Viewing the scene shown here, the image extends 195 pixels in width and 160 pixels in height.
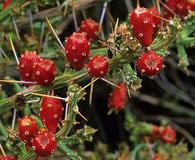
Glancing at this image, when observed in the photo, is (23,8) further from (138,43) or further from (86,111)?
(86,111)

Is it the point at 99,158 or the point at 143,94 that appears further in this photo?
the point at 143,94

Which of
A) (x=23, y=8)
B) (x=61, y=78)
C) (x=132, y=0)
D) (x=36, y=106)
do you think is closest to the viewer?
(x=61, y=78)

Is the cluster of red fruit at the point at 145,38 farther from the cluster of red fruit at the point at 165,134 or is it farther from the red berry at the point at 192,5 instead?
the cluster of red fruit at the point at 165,134

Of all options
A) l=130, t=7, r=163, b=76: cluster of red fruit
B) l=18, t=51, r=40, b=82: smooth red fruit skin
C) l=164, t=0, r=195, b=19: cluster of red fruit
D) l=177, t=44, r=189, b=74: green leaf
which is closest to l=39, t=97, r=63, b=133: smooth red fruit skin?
l=18, t=51, r=40, b=82: smooth red fruit skin

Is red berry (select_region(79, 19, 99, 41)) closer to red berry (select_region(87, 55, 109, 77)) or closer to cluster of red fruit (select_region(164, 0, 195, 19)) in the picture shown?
cluster of red fruit (select_region(164, 0, 195, 19))

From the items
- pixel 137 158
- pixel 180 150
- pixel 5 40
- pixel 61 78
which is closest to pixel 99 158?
pixel 137 158
